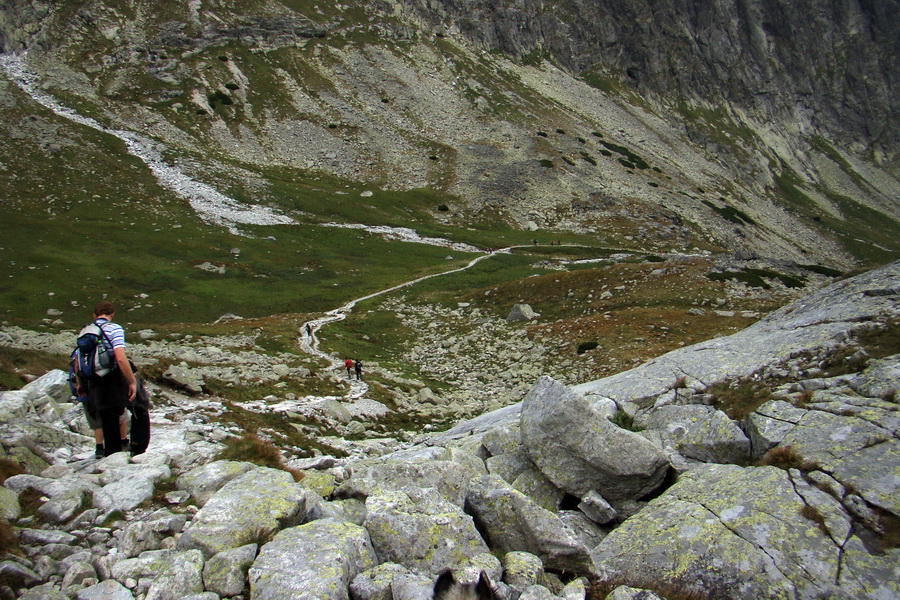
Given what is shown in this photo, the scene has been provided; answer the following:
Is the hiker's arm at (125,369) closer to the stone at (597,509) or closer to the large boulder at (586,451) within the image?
the large boulder at (586,451)

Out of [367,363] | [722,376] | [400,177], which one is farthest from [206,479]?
[400,177]

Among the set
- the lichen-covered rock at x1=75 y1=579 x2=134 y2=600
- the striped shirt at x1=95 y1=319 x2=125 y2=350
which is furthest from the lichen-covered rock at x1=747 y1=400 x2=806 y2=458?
the striped shirt at x1=95 y1=319 x2=125 y2=350

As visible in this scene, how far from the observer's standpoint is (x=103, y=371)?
10461mm

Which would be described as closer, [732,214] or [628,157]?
[732,214]

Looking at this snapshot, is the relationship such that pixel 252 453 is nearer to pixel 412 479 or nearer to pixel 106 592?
pixel 412 479

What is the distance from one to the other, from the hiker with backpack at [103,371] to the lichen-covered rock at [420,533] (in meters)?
6.20

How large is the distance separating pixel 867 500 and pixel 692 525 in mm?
2848

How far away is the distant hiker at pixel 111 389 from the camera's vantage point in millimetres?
10516

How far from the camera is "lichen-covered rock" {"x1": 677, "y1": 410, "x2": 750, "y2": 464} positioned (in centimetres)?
1127

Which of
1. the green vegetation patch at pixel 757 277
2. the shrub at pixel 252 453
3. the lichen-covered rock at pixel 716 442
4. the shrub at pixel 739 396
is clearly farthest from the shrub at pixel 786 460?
the green vegetation patch at pixel 757 277

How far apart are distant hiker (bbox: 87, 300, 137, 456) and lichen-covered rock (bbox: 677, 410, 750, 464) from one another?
12.7 meters

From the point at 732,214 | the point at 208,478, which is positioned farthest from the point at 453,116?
the point at 208,478

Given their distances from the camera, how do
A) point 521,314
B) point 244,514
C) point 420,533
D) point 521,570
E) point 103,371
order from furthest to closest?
point 521,314 → point 103,371 → point 420,533 → point 244,514 → point 521,570

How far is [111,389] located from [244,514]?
5083mm
